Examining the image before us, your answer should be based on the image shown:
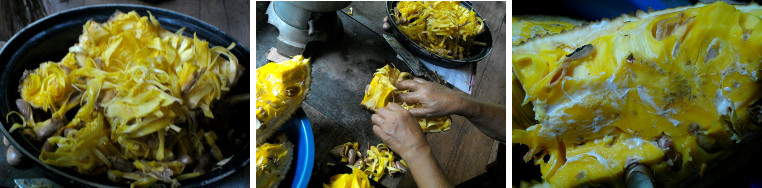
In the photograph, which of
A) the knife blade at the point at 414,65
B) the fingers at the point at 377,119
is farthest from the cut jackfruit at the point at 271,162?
the knife blade at the point at 414,65

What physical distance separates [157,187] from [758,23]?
102cm

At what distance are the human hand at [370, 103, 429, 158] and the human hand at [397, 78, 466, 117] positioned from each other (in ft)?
0.08

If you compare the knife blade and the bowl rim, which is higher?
the knife blade

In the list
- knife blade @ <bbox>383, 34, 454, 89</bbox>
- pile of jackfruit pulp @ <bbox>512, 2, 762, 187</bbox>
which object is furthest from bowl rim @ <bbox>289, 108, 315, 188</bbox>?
pile of jackfruit pulp @ <bbox>512, 2, 762, 187</bbox>

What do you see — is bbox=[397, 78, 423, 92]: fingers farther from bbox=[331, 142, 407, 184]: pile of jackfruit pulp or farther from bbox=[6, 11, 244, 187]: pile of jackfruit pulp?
bbox=[6, 11, 244, 187]: pile of jackfruit pulp

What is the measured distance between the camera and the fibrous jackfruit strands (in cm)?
76

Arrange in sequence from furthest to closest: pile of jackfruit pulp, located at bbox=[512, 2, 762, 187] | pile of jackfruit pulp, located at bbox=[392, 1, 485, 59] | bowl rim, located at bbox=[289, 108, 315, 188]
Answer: pile of jackfruit pulp, located at bbox=[392, 1, 485, 59]
bowl rim, located at bbox=[289, 108, 315, 188]
pile of jackfruit pulp, located at bbox=[512, 2, 762, 187]

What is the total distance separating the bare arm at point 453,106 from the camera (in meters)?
0.77

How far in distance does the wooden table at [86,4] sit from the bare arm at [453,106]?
1.20ft

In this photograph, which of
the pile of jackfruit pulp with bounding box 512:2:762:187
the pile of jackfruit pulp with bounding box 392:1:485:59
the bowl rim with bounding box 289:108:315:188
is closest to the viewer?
the pile of jackfruit pulp with bounding box 512:2:762:187

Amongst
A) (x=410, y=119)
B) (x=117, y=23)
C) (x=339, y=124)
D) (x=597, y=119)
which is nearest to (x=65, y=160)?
(x=117, y=23)

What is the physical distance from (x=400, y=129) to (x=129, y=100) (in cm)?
46

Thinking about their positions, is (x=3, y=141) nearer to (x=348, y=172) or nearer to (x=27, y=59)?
(x=27, y=59)

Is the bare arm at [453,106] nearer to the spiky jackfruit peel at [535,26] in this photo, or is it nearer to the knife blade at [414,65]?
the knife blade at [414,65]
